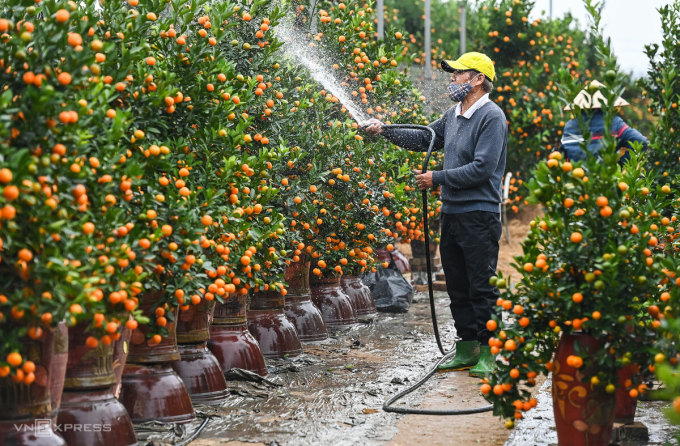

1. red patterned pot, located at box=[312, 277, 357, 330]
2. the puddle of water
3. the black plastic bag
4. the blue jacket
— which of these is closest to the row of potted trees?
the puddle of water

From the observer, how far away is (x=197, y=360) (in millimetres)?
5430

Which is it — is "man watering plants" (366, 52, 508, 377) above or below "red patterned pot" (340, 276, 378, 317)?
above

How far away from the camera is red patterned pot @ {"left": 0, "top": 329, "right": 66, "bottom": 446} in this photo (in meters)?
3.62

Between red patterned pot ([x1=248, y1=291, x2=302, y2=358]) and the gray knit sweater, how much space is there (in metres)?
1.56

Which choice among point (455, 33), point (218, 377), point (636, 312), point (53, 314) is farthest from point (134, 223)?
point (455, 33)

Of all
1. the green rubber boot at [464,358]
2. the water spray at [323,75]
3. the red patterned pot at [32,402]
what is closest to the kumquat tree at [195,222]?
the red patterned pot at [32,402]

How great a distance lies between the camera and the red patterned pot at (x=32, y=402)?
11.9 feet

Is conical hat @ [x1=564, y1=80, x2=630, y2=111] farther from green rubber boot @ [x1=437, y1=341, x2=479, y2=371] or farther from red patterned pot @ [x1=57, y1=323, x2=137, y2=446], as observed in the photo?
red patterned pot @ [x1=57, y1=323, x2=137, y2=446]

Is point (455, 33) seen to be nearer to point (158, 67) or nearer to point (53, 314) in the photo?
point (158, 67)

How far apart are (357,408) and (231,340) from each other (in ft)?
3.83

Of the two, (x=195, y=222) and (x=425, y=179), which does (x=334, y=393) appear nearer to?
(x=425, y=179)

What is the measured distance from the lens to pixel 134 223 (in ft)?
13.9

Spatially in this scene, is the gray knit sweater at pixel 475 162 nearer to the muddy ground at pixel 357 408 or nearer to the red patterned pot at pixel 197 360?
the muddy ground at pixel 357 408

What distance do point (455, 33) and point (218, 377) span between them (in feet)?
54.7
